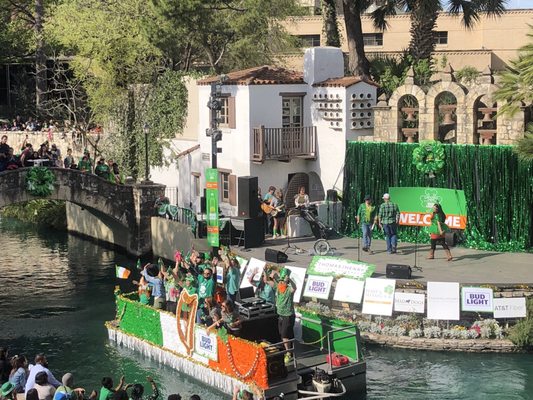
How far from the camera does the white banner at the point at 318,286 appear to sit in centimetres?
2909

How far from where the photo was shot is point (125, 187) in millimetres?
40875

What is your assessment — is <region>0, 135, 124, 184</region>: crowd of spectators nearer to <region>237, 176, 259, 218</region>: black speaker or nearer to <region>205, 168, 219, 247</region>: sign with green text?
<region>205, 168, 219, 247</region>: sign with green text

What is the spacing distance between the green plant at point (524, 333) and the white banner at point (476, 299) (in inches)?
33.1

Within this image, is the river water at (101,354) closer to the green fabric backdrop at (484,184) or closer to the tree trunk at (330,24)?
the green fabric backdrop at (484,184)

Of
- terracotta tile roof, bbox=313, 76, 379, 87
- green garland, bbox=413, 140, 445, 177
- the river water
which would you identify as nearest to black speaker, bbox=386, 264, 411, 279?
the river water

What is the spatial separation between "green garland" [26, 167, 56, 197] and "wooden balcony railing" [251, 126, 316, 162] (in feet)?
25.8

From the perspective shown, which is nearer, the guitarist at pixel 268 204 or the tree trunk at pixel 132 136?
the guitarist at pixel 268 204

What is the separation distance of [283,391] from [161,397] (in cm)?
348

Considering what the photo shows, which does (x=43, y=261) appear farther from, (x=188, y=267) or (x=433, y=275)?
(x=433, y=275)

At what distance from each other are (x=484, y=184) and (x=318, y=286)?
708 centimetres

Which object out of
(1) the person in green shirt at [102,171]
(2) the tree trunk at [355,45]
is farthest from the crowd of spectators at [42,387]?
(2) the tree trunk at [355,45]

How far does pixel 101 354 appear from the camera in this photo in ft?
90.1

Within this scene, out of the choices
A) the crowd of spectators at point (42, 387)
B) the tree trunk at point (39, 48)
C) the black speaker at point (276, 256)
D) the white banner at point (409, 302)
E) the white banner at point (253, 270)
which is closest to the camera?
the crowd of spectators at point (42, 387)

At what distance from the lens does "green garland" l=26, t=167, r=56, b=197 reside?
37688 millimetres
